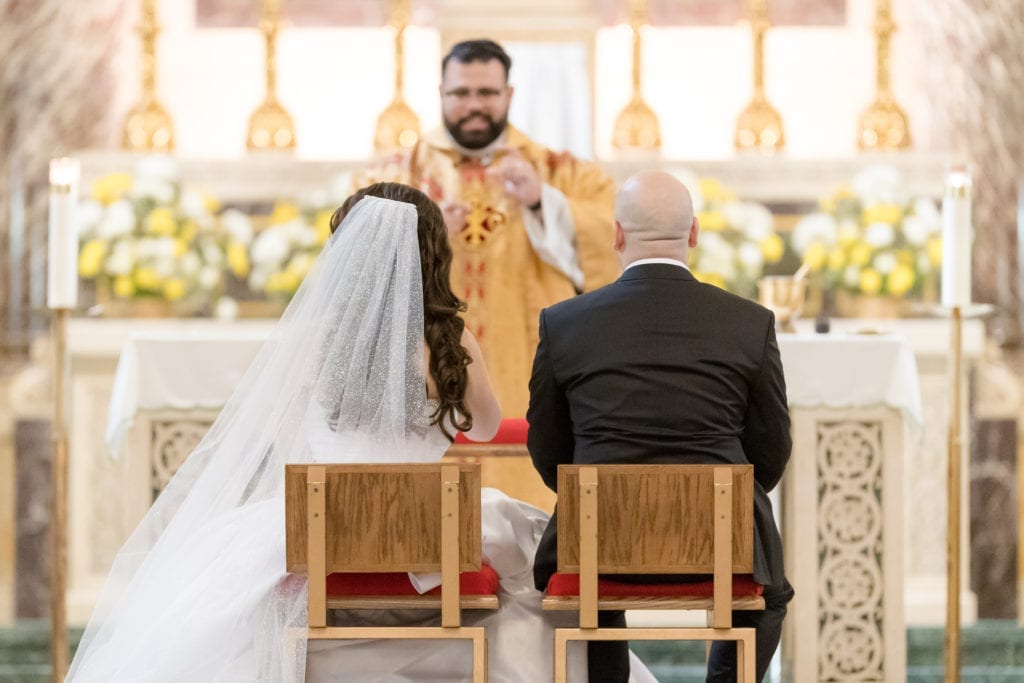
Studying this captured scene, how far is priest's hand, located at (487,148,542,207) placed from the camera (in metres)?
6.47

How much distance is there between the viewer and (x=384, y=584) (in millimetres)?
4555

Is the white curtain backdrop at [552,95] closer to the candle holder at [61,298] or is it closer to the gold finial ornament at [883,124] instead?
the gold finial ornament at [883,124]

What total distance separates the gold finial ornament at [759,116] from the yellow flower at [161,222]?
2798 millimetres

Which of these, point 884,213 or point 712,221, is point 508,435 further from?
point 884,213

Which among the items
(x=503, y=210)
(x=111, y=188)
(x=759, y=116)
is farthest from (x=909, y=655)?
(x=111, y=188)

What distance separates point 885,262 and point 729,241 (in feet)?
2.34

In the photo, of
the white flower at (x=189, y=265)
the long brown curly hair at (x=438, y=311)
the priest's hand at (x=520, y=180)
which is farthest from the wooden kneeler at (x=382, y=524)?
the white flower at (x=189, y=265)

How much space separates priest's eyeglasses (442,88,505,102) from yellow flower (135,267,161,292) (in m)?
1.97

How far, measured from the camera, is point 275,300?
26.9 feet

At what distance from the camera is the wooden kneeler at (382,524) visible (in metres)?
4.36

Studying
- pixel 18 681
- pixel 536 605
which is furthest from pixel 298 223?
pixel 536 605

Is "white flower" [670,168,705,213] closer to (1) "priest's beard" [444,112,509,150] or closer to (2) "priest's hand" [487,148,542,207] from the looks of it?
(1) "priest's beard" [444,112,509,150]

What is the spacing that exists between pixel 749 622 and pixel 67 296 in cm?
294

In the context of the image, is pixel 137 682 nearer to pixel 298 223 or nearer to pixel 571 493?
pixel 571 493
